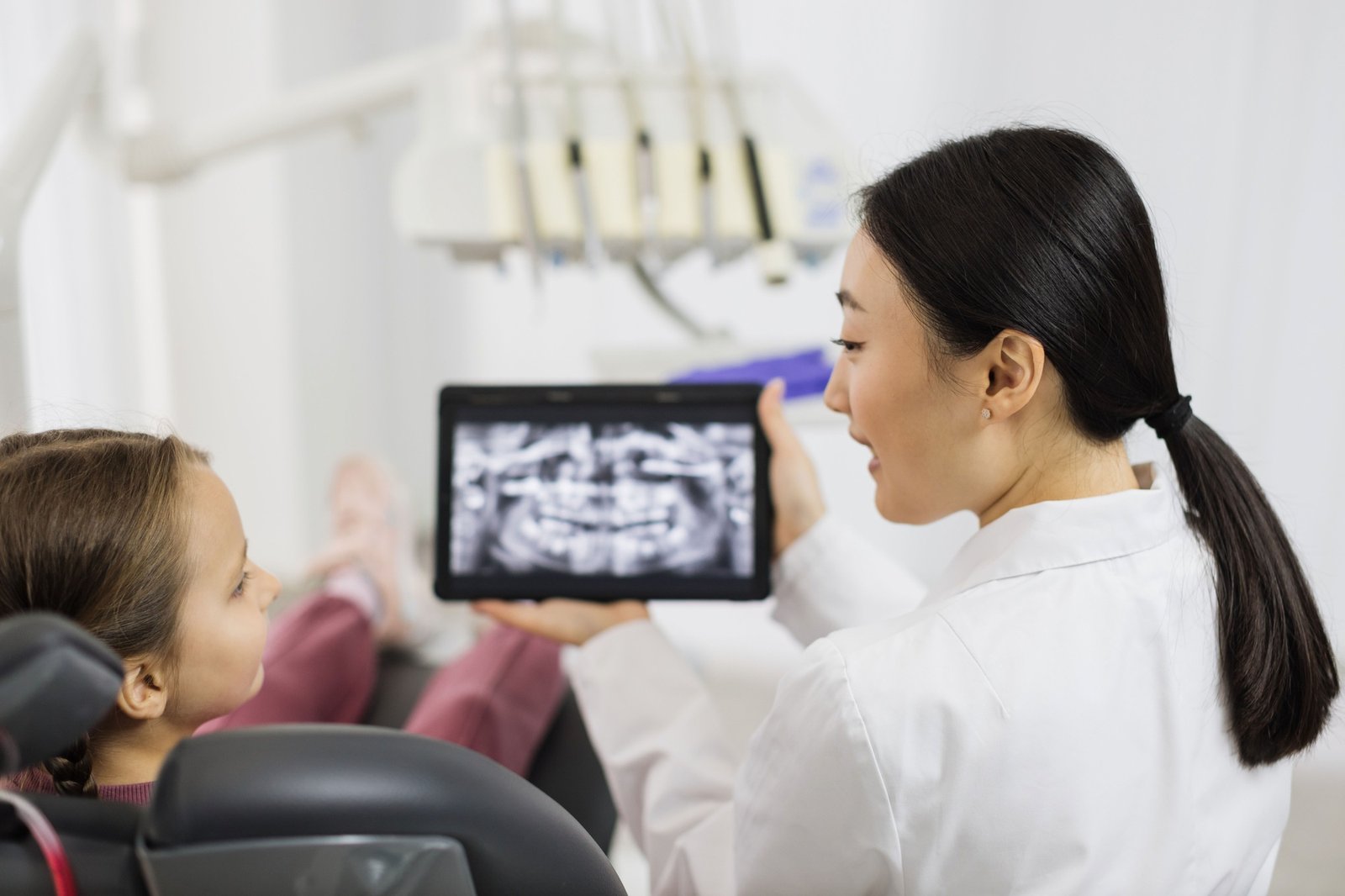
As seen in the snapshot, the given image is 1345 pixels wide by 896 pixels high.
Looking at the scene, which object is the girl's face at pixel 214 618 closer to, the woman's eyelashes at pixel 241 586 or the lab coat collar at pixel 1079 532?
the woman's eyelashes at pixel 241 586

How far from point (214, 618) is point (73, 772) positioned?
0.44 ft

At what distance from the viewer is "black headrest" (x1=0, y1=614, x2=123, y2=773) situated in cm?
42

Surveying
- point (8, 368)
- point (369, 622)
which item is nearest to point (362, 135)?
point (8, 368)

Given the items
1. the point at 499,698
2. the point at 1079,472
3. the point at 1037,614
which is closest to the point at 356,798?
the point at 1037,614

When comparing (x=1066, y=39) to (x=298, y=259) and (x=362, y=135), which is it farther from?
(x=298, y=259)

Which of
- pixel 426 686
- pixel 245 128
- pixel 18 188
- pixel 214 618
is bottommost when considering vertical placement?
pixel 426 686

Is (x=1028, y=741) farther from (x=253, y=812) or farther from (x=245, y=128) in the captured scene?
(x=245, y=128)

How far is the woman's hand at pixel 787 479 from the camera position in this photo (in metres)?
1.15

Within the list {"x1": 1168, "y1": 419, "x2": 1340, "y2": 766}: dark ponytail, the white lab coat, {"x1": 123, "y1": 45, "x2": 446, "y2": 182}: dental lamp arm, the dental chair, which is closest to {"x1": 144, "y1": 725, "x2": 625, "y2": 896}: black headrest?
the dental chair

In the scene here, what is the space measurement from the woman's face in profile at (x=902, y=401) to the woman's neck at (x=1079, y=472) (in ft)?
0.14

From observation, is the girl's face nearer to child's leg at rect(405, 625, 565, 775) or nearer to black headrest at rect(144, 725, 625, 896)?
black headrest at rect(144, 725, 625, 896)

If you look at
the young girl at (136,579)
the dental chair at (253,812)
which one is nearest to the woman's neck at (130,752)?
the young girl at (136,579)

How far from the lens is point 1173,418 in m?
0.81

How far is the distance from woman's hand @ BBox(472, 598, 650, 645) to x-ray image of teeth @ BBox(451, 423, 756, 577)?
0.04 metres
